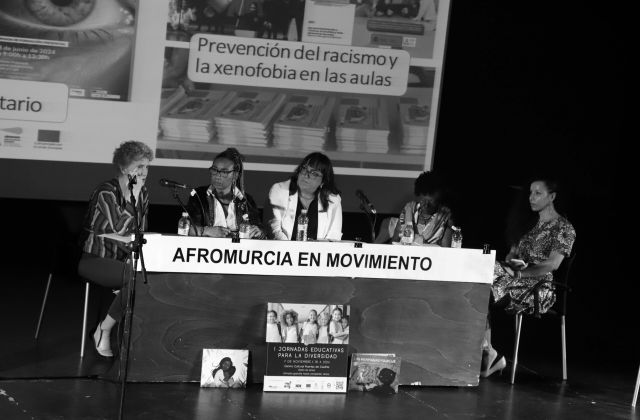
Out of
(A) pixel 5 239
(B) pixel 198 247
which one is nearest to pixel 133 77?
(A) pixel 5 239

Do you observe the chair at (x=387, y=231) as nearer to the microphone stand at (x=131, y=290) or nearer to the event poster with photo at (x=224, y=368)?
the event poster with photo at (x=224, y=368)

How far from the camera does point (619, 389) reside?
19.3 feet

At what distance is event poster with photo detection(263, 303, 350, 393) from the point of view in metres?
5.20

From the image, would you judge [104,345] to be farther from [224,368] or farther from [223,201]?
[223,201]

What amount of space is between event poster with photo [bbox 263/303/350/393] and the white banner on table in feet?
0.59

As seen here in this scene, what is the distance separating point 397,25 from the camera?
26.1 ft

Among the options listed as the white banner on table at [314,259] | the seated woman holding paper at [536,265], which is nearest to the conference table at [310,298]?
the white banner on table at [314,259]

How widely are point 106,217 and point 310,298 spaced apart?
1141mm

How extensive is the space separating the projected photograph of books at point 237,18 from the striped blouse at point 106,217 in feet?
6.86

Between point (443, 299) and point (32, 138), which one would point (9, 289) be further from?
point (443, 299)

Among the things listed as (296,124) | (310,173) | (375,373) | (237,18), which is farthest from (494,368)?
(237,18)

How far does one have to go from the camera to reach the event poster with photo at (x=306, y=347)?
17.0 feet

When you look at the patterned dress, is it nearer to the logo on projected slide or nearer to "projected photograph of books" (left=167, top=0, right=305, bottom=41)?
"projected photograph of books" (left=167, top=0, right=305, bottom=41)

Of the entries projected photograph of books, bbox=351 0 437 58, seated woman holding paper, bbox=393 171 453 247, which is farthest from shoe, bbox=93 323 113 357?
projected photograph of books, bbox=351 0 437 58
